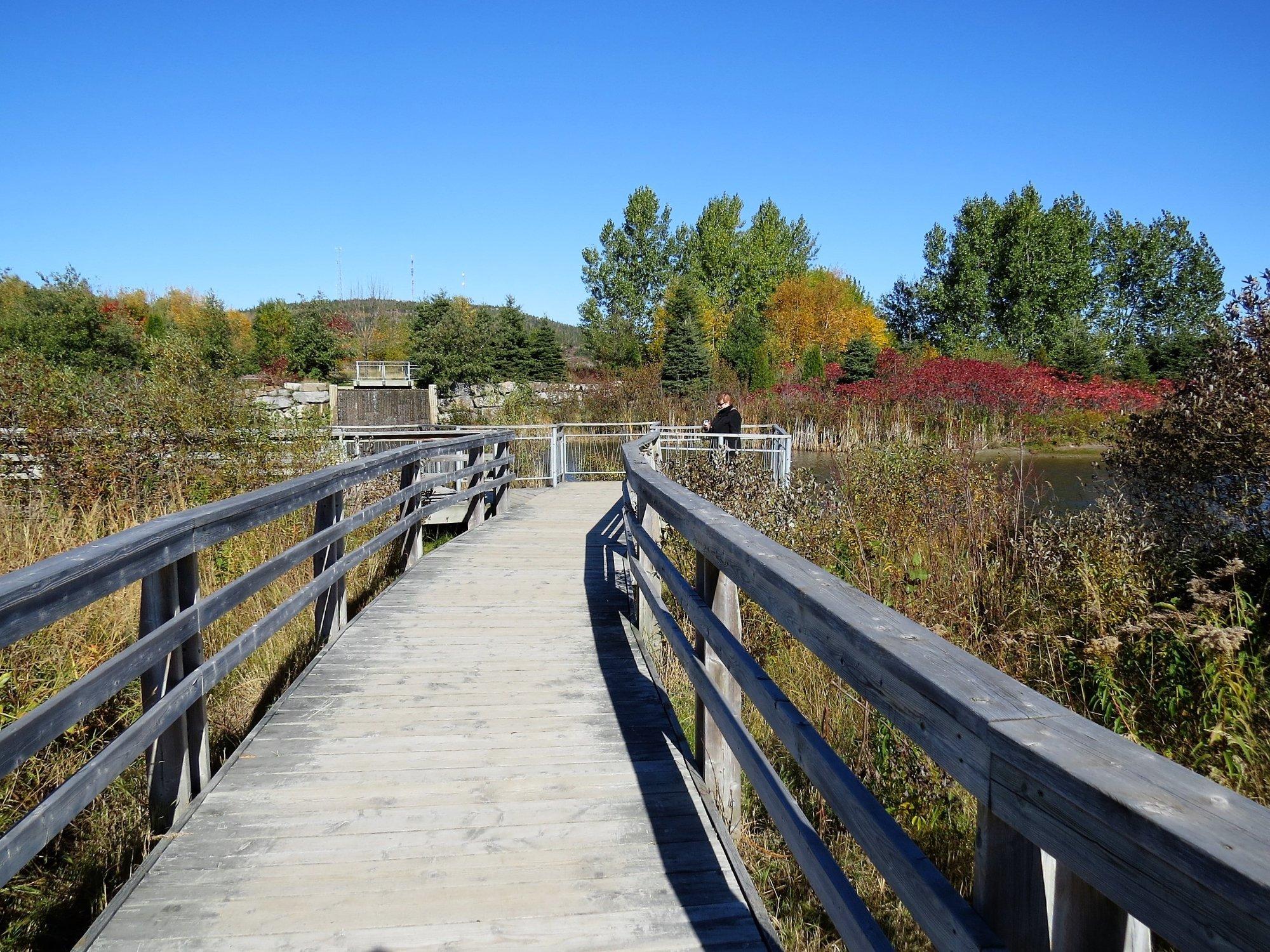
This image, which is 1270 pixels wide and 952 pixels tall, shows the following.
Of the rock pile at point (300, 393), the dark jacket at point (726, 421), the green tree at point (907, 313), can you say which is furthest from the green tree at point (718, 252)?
the dark jacket at point (726, 421)

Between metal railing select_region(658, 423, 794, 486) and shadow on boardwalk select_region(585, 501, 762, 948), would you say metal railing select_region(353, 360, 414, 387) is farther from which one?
shadow on boardwalk select_region(585, 501, 762, 948)

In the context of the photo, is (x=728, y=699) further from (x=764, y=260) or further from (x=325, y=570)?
(x=764, y=260)

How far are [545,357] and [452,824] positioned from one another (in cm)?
4175

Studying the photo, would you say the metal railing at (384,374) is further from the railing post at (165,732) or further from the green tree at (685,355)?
the railing post at (165,732)

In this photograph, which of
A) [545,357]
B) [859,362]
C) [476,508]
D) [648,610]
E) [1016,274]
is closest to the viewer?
[648,610]

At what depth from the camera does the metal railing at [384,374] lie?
31198mm

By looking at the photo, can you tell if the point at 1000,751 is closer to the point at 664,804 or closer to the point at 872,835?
the point at 872,835

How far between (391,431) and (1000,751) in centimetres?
1755

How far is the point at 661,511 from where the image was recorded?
4.44 metres

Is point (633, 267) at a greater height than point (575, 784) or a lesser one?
greater

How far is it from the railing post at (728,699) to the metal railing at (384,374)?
93.8ft

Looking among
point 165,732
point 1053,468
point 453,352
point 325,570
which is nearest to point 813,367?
point 453,352

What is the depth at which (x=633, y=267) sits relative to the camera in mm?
59562

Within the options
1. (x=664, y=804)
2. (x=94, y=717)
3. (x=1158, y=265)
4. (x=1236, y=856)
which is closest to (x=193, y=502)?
(x=94, y=717)
